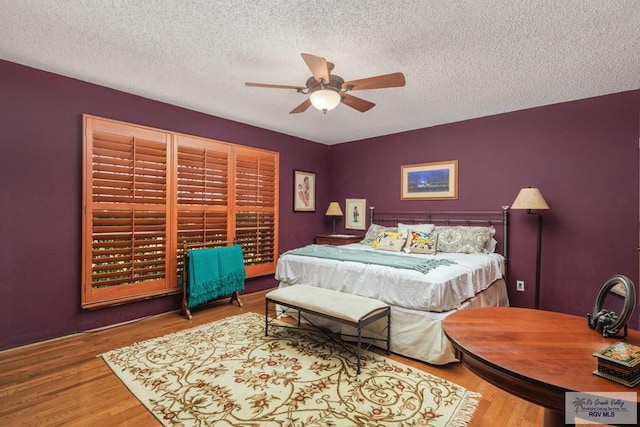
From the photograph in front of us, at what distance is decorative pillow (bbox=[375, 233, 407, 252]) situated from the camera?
4025 mm

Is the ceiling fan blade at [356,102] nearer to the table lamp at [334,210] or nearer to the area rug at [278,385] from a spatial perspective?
the area rug at [278,385]

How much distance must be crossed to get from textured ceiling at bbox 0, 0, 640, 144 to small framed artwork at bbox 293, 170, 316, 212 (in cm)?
187

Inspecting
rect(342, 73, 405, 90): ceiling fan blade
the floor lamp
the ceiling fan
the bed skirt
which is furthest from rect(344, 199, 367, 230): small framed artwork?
rect(342, 73, 405, 90): ceiling fan blade

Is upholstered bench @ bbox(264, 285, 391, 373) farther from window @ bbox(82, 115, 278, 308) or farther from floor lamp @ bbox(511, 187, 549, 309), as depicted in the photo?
floor lamp @ bbox(511, 187, 549, 309)

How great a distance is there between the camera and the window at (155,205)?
3.15 meters

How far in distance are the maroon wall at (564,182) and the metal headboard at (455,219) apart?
87 millimetres

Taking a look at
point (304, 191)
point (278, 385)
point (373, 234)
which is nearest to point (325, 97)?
point (278, 385)

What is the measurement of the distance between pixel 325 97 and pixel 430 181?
2751 millimetres

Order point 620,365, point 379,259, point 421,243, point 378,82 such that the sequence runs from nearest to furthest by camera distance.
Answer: point 620,365 → point 378,82 → point 379,259 → point 421,243

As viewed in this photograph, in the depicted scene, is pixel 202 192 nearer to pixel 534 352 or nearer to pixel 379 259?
pixel 379 259

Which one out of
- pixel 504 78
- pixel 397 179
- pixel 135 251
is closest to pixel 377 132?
pixel 397 179

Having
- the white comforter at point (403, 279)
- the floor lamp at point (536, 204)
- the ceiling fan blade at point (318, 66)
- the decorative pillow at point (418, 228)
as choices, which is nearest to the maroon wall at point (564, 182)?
the floor lamp at point (536, 204)

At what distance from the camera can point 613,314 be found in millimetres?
1320

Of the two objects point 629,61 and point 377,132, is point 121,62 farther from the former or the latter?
point 629,61
